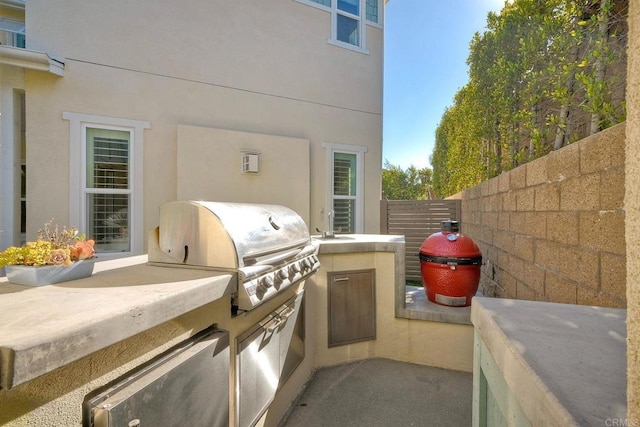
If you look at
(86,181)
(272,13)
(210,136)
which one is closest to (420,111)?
(272,13)

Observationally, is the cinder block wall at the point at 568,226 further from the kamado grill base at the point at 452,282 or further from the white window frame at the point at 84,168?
the white window frame at the point at 84,168

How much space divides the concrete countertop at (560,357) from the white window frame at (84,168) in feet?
17.3

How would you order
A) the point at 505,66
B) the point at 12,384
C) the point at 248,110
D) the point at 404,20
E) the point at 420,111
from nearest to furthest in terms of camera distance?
the point at 12,384 < the point at 505,66 < the point at 248,110 < the point at 404,20 < the point at 420,111

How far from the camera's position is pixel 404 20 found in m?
7.93

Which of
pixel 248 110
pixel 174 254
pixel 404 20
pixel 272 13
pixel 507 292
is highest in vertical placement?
pixel 404 20

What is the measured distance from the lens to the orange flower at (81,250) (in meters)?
1.68

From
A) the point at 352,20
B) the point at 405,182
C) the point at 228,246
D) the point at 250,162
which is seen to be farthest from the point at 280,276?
the point at 405,182

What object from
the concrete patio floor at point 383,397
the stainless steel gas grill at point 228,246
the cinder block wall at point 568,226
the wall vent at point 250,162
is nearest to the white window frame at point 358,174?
the wall vent at point 250,162

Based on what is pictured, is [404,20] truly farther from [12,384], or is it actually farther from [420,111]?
[12,384]

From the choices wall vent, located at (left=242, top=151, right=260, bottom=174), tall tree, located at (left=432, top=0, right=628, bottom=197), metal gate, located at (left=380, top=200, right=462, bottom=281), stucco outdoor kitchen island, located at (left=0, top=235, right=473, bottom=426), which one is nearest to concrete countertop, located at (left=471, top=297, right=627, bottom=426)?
stucco outdoor kitchen island, located at (left=0, top=235, right=473, bottom=426)

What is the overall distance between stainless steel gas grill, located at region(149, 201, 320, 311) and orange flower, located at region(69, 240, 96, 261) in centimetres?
41

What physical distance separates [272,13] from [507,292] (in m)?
6.39

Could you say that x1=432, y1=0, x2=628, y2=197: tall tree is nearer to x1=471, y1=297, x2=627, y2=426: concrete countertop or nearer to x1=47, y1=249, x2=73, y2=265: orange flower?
x1=471, y1=297, x2=627, y2=426: concrete countertop

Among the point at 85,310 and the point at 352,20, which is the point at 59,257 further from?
the point at 352,20
